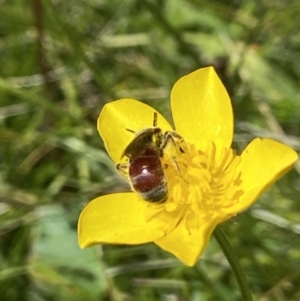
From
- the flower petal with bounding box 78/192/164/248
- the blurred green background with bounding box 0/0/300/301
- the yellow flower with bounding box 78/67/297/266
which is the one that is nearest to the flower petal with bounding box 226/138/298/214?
the yellow flower with bounding box 78/67/297/266

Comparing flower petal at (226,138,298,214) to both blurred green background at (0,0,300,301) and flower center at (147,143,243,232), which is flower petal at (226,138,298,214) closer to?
flower center at (147,143,243,232)

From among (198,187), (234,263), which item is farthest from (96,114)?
(234,263)

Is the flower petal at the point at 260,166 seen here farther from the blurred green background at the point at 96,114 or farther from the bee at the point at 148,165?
the blurred green background at the point at 96,114

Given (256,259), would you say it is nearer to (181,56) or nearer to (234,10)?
(181,56)

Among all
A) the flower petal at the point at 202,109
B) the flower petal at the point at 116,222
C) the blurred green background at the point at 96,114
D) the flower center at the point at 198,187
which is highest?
the flower petal at the point at 202,109

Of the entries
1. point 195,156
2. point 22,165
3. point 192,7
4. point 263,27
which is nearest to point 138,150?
point 195,156

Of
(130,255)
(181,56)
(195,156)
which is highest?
(195,156)

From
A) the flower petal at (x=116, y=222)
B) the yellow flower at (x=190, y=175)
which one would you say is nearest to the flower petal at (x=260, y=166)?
the yellow flower at (x=190, y=175)

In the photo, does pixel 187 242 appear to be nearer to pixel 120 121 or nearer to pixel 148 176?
pixel 148 176
